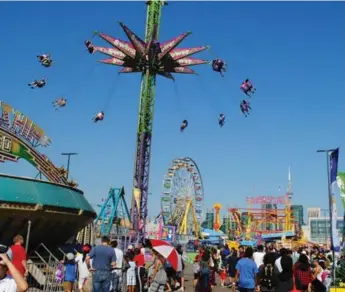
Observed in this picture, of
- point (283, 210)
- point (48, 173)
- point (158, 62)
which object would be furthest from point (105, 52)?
point (283, 210)

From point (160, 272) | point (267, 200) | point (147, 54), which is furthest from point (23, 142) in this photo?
point (267, 200)

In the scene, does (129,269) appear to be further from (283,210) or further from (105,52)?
(283,210)

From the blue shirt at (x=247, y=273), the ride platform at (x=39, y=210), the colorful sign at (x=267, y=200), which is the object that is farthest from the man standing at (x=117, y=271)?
the colorful sign at (x=267, y=200)

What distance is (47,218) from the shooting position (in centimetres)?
2322

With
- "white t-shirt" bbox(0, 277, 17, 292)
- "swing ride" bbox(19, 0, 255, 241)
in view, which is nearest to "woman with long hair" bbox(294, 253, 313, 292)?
"white t-shirt" bbox(0, 277, 17, 292)

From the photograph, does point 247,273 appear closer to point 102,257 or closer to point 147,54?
point 102,257

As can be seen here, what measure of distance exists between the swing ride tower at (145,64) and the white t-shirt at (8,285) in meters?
34.3

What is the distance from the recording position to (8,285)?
4.43m

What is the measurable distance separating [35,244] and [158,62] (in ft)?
70.7

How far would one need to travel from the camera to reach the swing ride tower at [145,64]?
1508 inches

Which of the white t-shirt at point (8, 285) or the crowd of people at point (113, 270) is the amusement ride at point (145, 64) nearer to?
the crowd of people at point (113, 270)

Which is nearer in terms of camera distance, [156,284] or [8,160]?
[156,284]

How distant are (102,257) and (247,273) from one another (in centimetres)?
308

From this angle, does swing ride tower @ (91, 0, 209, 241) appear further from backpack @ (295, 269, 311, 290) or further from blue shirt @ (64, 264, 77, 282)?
backpack @ (295, 269, 311, 290)
